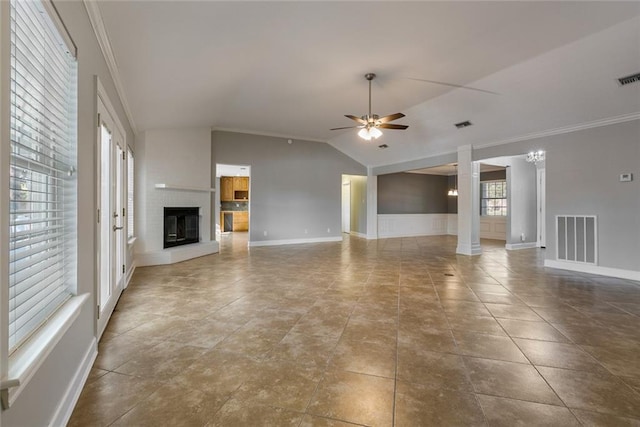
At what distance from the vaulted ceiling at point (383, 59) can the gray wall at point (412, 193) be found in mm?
4717

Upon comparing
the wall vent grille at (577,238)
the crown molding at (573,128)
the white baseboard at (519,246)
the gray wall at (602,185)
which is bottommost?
the white baseboard at (519,246)

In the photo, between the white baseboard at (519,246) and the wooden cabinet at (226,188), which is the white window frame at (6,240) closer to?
the white baseboard at (519,246)

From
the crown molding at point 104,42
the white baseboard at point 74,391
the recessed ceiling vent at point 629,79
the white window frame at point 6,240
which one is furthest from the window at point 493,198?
the white window frame at point 6,240

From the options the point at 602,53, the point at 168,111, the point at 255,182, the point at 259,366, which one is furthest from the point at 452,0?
the point at 255,182

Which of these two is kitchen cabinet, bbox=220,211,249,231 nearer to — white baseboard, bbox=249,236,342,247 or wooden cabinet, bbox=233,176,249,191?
wooden cabinet, bbox=233,176,249,191

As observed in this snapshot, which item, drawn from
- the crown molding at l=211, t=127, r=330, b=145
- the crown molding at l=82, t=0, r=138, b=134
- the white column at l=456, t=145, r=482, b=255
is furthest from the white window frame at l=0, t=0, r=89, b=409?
the white column at l=456, t=145, r=482, b=255

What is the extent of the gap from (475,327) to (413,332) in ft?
2.11

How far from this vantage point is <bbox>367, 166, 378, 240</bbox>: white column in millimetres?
9859

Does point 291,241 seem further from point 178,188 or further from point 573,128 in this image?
point 573,128

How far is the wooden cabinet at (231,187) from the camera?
12026mm

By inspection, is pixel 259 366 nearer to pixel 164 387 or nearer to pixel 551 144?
pixel 164 387

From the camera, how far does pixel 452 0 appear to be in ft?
8.57

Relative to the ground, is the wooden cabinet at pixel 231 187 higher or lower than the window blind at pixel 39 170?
higher

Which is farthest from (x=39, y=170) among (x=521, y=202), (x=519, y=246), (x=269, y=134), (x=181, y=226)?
(x=521, y=202)
